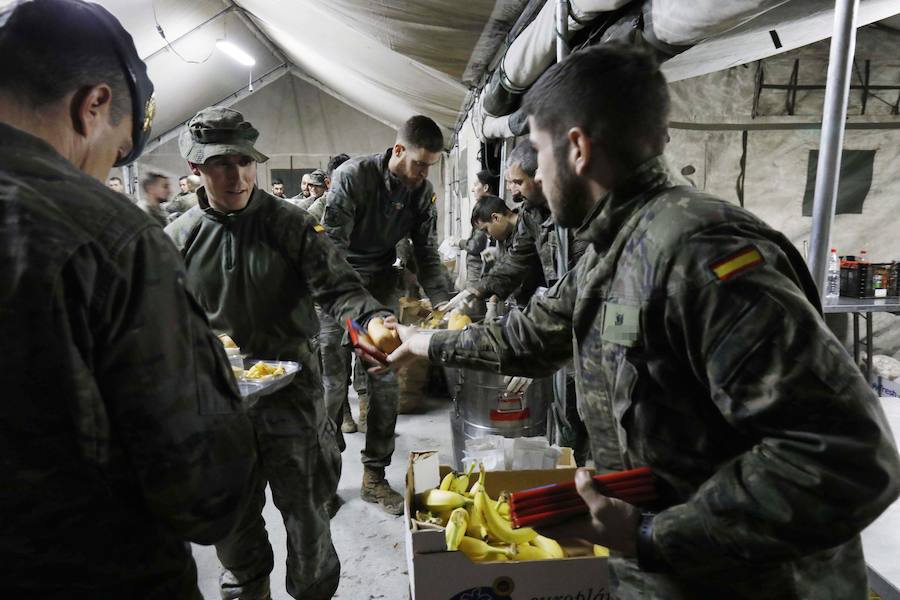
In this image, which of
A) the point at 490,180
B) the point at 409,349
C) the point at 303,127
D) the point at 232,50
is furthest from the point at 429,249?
the point at 303,127

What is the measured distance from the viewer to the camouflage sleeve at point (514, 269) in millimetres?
3682

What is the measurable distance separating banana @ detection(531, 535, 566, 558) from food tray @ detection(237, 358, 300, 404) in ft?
3.45

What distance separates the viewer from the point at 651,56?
1.05 m

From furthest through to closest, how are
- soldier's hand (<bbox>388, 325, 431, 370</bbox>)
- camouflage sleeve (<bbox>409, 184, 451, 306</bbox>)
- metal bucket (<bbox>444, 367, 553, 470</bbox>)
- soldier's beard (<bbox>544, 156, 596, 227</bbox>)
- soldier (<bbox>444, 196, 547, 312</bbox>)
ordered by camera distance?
camouflage sleeve (<bbox>409, 184, 451, 306</bbox>), soldier (<bbox>444, 196, 547, 312</bbox>), metal bucket (<bbox>444, 367, 553, 470</bbox>), soldier's hand (<bbox>388, 325, 431, 370</bbox>), soldier's beard (<bbox>544, 156, 596, 227</bbox>)

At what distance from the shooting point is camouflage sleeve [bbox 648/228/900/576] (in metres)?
Answer: 0.77

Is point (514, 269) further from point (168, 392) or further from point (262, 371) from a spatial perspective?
point (168, 392)

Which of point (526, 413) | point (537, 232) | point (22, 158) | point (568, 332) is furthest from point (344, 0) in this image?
point (22, 158)

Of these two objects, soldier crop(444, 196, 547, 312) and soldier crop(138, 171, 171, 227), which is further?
Answer: soldier crop(138, 171, 171, 227)

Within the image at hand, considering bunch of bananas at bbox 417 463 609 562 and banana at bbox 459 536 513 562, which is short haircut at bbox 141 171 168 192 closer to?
bunch of bananas at bbox 417 463 609 562

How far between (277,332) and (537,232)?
192 centimetres

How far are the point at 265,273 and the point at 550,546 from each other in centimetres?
143

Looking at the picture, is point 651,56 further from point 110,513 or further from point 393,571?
point 393,571

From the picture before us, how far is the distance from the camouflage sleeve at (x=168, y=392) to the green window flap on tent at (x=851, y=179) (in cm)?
461

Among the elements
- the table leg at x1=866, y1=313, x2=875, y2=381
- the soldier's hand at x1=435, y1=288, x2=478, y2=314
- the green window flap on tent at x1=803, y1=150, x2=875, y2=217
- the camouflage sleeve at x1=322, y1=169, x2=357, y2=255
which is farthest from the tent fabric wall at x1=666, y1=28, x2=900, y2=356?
the camouflage sleeve at x1=322, y1=169, x2=357, y2=255
